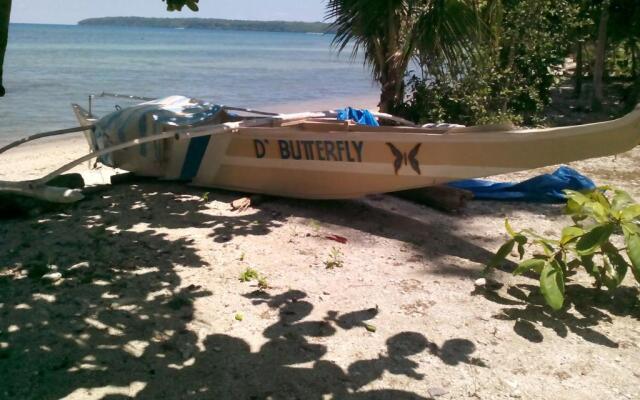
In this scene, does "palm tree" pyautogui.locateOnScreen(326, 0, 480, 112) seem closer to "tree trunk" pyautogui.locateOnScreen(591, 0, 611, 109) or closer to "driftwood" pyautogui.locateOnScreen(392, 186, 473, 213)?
"driftwood" pyautogui.locateOnScreen(392, 186, 473, 213)

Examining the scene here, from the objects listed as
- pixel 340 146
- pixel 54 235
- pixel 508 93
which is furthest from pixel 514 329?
pixel 508 93

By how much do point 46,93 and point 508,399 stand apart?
22671 millimetres

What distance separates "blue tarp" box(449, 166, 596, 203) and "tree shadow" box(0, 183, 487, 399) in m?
1.58

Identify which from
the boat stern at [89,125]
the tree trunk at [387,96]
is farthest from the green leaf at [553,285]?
the boat stern at [89,125]

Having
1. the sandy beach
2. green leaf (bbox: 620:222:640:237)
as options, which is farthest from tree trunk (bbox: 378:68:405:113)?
green leaf (bbox: 620:222:640:237)

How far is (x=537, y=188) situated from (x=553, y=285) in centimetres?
309

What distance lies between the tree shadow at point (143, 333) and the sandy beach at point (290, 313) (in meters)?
0.01

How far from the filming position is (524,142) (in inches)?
204

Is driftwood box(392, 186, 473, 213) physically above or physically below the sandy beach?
above

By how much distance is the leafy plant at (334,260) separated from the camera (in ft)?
16.3

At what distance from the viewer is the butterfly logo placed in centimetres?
562

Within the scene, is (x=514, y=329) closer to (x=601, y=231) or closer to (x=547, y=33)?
(x=601, y=231)

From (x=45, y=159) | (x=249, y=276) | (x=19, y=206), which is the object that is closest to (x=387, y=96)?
(x=249, y=276)

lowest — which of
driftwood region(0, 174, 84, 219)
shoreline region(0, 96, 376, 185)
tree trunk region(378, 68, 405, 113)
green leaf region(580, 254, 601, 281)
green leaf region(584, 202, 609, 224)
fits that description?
shoreline region(0, 96, 376, 185)
